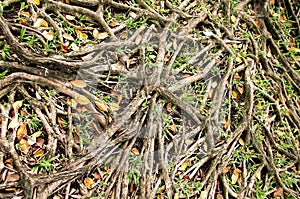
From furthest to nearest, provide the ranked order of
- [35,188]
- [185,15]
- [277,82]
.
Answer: [277,82]
[185,15]
[35,188]

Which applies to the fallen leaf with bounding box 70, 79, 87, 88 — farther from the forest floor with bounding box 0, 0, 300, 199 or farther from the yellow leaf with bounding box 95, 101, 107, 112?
the yellow leaf with bounding box 95, 101, 107, 112

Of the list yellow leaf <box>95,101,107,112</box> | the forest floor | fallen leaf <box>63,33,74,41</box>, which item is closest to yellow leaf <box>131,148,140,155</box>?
the forest floor

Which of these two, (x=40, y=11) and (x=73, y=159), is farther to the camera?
(x=40, y=11)

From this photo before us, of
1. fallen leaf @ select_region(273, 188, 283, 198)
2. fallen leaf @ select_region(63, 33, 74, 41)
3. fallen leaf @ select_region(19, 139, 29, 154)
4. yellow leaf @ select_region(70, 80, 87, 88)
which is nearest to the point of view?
fallen leaf @ select_region(19, 139, 29, 154)

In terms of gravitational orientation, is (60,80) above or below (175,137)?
above

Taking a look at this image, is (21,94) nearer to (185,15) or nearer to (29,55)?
(29,55)

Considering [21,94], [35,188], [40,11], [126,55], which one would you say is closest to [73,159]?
[35,188]

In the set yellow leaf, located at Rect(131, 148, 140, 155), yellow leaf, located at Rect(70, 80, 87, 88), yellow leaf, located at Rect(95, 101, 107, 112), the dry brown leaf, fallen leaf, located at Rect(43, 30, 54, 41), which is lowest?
yellow leaf, located at Rect(131, 148, 140, 155)

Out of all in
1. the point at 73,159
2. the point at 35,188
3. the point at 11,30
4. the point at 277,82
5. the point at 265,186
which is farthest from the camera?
the point at 277,82

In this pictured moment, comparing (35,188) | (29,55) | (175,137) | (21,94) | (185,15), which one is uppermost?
(185,15)
